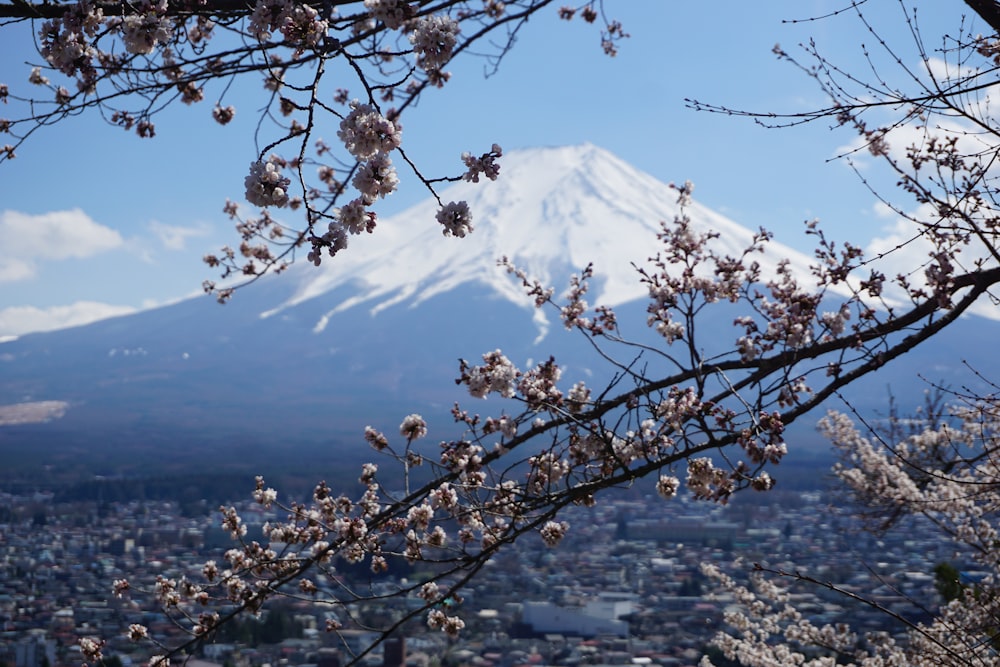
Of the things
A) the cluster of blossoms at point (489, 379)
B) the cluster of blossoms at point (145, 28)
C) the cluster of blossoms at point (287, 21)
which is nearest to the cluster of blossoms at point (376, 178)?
the cluster of blossoms at point (287, 21)

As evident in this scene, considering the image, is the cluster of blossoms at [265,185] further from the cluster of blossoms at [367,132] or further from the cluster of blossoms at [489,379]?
the cluster of blossoms at [489,379]

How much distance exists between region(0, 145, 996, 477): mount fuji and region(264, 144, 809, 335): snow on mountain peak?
0.30 m

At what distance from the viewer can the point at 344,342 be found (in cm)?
10762

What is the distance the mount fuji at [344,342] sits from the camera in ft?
198

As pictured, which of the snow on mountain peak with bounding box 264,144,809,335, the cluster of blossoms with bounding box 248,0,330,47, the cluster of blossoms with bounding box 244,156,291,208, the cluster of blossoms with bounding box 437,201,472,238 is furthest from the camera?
the snow on mountain peak with bounding box 264,144,809,335

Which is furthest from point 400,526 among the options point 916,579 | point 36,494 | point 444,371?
point 444,371

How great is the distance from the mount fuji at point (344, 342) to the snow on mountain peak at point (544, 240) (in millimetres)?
297

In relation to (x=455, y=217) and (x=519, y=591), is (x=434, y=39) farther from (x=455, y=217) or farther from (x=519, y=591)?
(x=519, y=591)

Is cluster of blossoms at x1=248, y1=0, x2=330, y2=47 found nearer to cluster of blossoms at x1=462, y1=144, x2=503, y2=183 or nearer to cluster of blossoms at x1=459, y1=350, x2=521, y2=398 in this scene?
cluster of blossoms at x1=462, y1=144, x2=503, y2=183

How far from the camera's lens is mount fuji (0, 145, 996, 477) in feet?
198

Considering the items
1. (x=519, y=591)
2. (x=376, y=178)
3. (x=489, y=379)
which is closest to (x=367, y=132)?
(x=376, y=178)

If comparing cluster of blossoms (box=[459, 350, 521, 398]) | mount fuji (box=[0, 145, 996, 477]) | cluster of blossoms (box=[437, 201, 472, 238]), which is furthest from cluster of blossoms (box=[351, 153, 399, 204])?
mount fuji (box=[0, 145, 996, 477])

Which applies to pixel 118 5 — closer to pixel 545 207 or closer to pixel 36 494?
pixel 36 494

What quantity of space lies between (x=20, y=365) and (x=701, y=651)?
11634 cm
